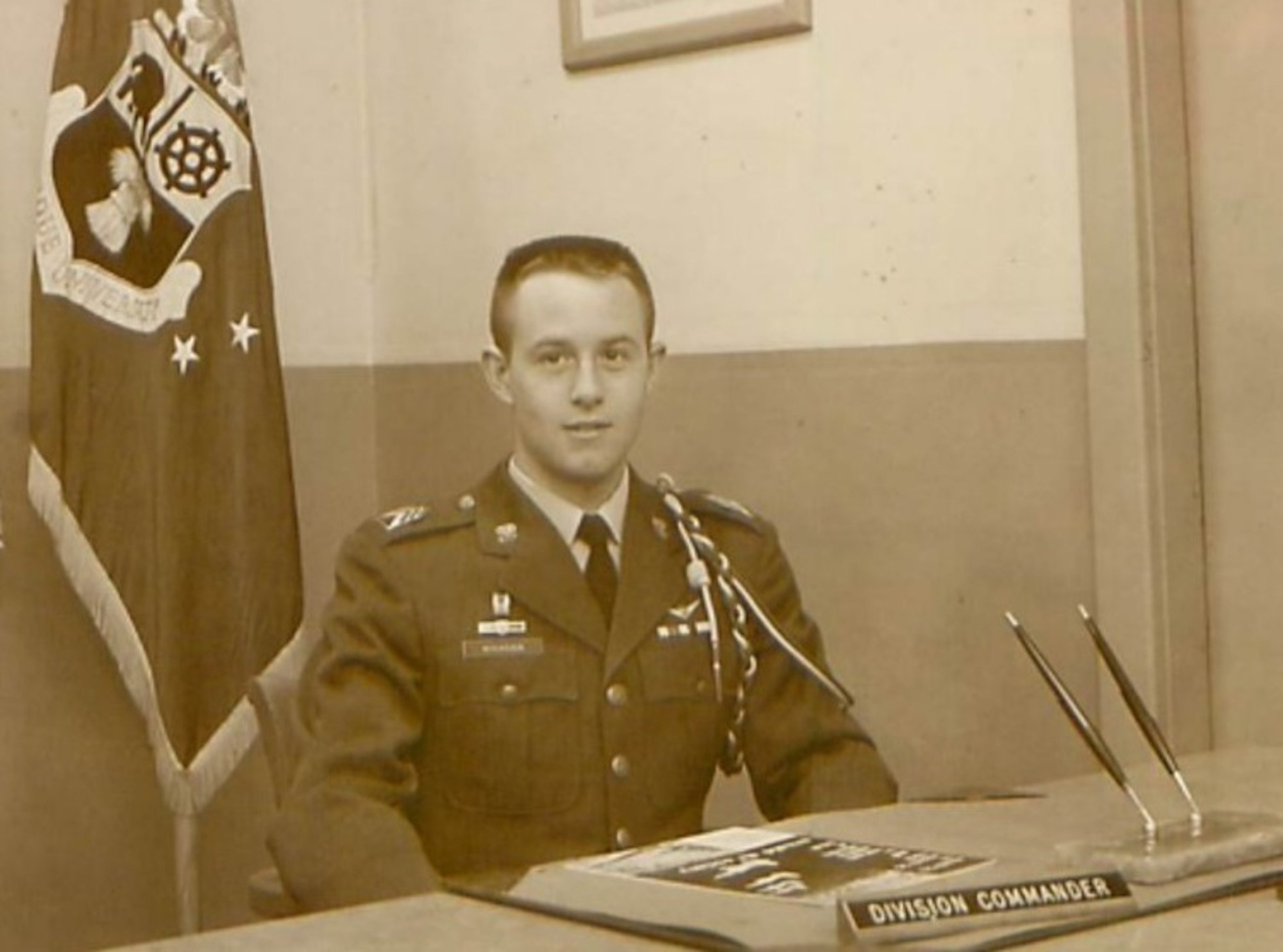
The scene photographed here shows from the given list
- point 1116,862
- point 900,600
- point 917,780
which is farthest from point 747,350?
point 1116,862

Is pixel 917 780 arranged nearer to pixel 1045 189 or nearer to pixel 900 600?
pixel 900 600

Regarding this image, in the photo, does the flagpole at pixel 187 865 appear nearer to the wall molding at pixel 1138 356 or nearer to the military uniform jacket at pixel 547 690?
the military uniform jacket at pixel 547 690

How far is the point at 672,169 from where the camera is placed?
2707mm

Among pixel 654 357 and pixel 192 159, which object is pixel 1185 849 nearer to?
pixel 654 357

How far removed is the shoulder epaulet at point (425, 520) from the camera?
1904mm

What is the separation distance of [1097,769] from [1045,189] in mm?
650

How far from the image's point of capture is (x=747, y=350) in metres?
2.63

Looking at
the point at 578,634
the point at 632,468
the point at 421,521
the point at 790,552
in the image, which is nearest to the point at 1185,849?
the point at 578,634

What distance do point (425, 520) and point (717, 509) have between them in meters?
0.29

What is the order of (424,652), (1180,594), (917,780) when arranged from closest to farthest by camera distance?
(424,652) < (1180,594) < (917,780)

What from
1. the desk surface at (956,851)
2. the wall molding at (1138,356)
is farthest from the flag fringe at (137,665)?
the desk surface at (956,851)

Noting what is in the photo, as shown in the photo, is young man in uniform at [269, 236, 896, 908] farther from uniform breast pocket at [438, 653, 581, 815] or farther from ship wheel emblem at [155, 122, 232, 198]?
ship wheel emblem at [155, 122, 232, 198]

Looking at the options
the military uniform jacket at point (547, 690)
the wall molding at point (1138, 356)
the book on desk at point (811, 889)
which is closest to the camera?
the book on desk at point (811, 889)

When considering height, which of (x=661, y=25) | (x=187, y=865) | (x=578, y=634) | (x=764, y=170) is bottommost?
(x=187, y=865)
